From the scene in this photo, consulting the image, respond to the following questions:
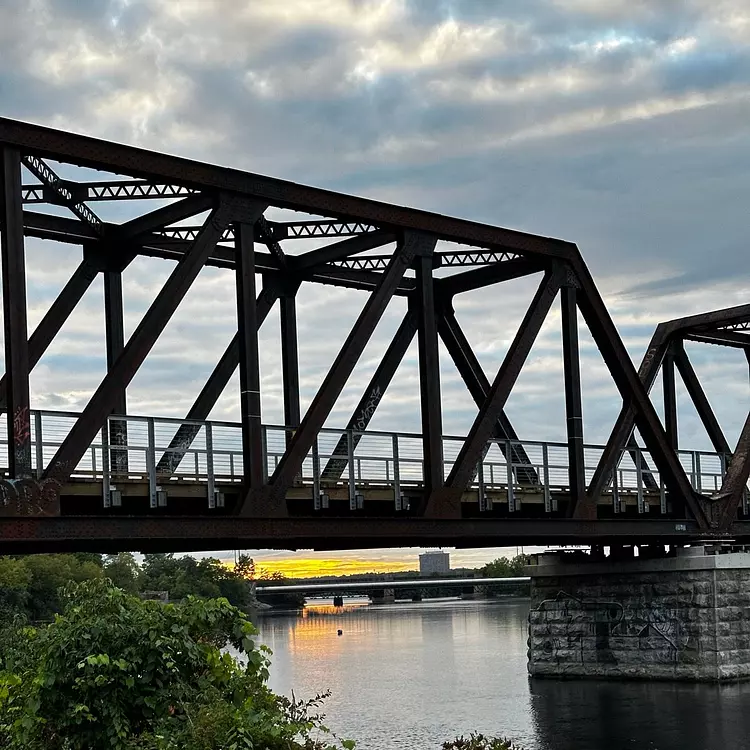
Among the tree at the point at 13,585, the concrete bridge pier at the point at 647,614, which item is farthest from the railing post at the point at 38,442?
the tree at the point at 13,585

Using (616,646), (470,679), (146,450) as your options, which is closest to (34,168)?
(146,450)

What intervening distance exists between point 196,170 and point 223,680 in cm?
1512

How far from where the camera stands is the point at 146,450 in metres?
25.8

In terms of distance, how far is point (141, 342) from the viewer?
25922 mm

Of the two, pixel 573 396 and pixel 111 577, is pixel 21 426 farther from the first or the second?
pixel 111 577

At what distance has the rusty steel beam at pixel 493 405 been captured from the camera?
32.4m

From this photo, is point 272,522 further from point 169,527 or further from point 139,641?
point 139,641

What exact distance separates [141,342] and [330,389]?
16.5ft

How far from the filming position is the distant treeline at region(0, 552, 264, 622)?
278ft

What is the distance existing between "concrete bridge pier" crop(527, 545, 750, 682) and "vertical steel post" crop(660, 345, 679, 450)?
7.59m

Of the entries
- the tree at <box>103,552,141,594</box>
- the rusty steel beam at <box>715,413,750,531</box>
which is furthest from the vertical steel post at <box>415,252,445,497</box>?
the tree at <box>103,552,141,594</box>

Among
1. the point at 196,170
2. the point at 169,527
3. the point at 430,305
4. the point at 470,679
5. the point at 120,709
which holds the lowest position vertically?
the point at 470,679

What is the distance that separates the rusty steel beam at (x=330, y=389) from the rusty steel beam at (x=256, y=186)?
974 mm

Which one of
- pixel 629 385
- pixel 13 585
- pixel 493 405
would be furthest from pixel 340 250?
pixel 13 585
